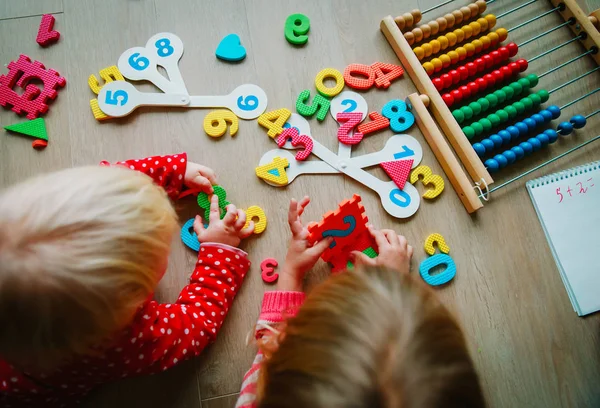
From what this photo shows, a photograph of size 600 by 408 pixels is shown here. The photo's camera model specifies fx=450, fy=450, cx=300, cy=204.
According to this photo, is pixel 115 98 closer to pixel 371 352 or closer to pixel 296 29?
pixel 296 29

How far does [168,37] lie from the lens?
0.96 m

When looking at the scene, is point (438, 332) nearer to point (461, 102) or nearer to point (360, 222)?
point (360, 222)

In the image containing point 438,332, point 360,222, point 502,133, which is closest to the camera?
point 438,332

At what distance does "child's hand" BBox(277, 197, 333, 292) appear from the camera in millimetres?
827

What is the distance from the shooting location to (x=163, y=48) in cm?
96

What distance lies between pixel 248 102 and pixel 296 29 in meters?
0.20

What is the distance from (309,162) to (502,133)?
411 millimetres

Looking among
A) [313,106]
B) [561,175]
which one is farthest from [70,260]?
[561,175]

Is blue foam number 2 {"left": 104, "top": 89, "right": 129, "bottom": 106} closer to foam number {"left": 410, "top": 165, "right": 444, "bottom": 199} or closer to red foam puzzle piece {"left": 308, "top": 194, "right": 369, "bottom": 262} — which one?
red foam puzzle piece {"left": 308, "top": 194, "right": 369, "bottom": 262}

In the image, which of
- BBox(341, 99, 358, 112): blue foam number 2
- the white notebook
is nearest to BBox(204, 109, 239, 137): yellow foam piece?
BBox(341, 99, 358, 112): blue foam number 2

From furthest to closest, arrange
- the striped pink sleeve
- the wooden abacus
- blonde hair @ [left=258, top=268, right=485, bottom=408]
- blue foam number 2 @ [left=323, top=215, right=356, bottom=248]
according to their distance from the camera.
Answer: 1. the wooden abacus
2. blue foam number 2 @ [left=323, top=215, right=356, bottom=248]
3. the striped pink sleeve
4. blonde hair @ [left=258, top=268, right=485, bottom=408]

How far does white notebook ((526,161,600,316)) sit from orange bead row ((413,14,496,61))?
346 mm

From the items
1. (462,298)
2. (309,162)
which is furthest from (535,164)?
(309,162)

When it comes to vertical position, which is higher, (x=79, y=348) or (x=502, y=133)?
(x=502, y=133)
